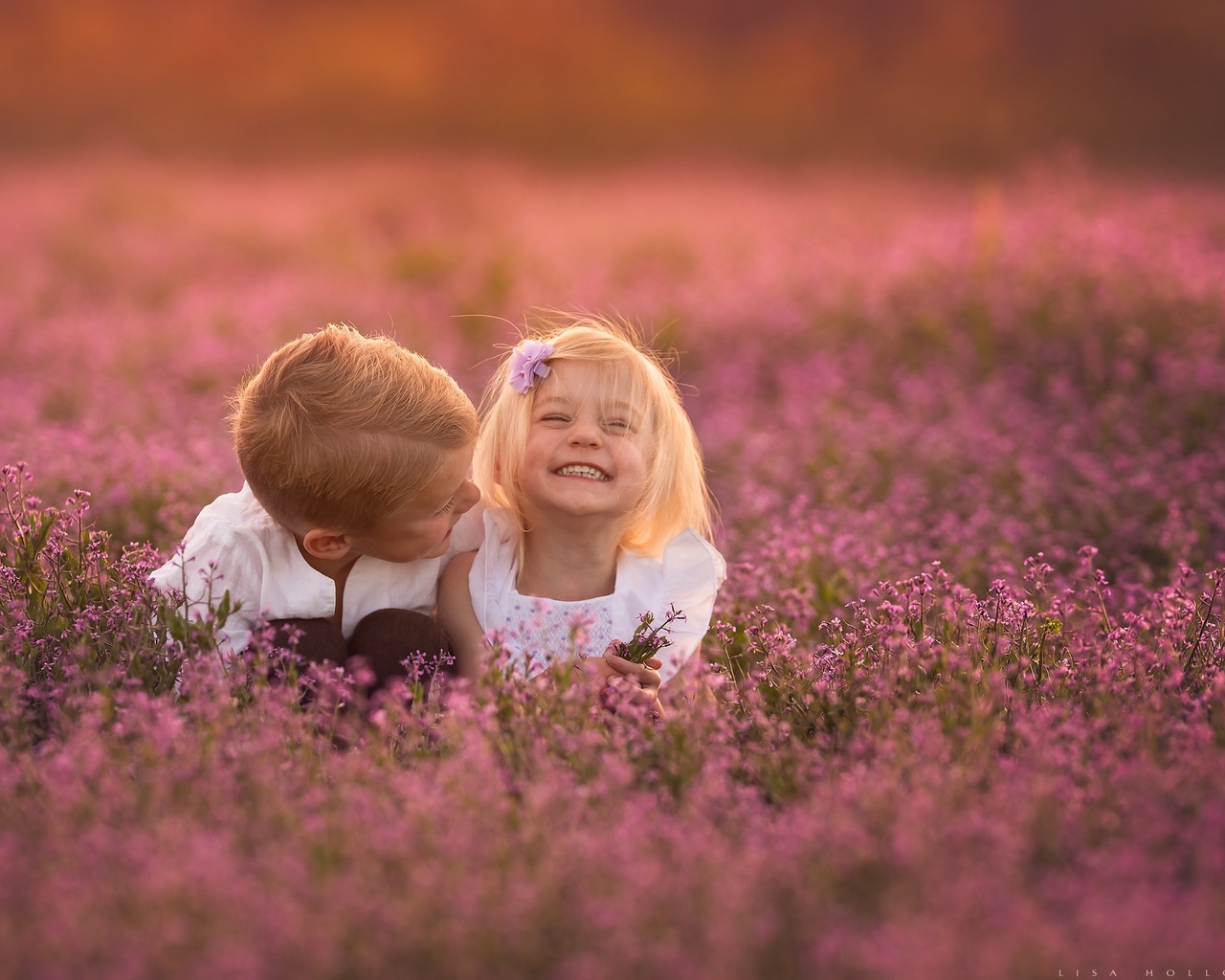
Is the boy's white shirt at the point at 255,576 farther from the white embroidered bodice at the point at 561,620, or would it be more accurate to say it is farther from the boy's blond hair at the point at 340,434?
the white embroidered bodice at the point at 561,620

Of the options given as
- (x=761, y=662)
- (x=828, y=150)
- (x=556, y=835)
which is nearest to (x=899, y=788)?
(x=556, y=835)

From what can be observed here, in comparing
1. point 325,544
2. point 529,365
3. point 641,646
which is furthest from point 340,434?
point 641,646

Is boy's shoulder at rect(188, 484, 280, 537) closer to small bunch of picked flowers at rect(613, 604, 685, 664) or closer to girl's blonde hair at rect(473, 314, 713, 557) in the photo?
girl's blonde hair at rect(473, 314, 713, 557)

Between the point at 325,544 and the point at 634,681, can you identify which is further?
the point at 325,544

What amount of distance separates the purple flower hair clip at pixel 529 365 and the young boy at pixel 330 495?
0.95ft

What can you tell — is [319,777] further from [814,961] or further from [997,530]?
[997,530]

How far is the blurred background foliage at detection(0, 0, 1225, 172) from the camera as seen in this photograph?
1212 centimetres

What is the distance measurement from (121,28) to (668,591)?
12.2 meters

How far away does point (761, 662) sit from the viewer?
10.8 ft

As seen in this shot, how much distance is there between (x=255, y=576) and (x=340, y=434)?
0.53 metres

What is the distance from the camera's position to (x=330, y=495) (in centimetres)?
329

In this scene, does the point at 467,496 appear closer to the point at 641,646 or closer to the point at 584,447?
the point at 584,447

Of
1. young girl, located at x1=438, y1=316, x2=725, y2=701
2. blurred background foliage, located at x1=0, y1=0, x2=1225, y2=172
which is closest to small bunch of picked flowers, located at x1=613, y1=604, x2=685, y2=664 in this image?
young girl, located at x1=438, y1=316, x2=725, y2=701

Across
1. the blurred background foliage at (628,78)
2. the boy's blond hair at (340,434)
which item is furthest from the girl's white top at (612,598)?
the blurred background foliage at (628,78)
